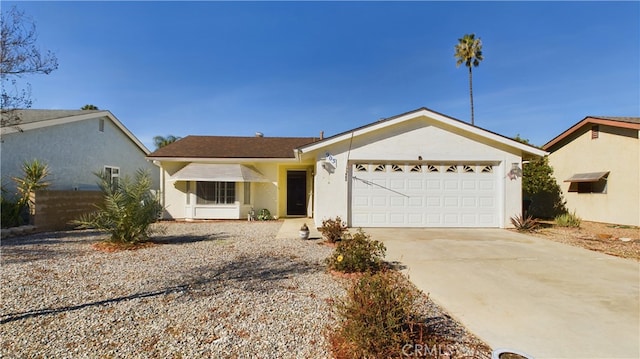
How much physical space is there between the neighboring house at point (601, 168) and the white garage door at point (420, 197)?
6.01m

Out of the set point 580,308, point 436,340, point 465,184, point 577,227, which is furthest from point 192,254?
point 577,227

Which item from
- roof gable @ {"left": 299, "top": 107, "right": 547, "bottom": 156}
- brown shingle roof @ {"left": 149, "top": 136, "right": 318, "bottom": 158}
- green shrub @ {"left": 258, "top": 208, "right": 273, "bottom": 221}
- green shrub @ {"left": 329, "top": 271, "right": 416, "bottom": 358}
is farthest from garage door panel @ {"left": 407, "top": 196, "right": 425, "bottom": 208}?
green shrub @ {"left": 329, "top": 271, "right": 416, "bottom": 358}

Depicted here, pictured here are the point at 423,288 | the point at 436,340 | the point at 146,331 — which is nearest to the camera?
the point at 436,340

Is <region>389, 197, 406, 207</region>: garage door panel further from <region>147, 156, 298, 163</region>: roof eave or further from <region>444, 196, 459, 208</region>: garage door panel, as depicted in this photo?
<region>147, 156, 298, 163</region>: roof eave

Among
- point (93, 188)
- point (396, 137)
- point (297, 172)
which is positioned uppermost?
point (396, 137)

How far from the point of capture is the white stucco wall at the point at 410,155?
11.8 meters

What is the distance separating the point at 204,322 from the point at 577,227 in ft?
51.3

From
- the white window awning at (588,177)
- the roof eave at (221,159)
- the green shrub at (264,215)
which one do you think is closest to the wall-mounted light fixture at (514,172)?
the white window awning at (588,177)

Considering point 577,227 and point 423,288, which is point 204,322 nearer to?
point 423,288

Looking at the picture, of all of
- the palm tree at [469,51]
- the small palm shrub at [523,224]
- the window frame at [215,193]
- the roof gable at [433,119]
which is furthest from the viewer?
the palm tree at [469,51]

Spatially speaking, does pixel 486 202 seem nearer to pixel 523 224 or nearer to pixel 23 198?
pixel 523 224

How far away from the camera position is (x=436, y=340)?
320 centimetres

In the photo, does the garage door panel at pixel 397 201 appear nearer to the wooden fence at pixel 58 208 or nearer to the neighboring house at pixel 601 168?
the neighboring house at pixel 601 168

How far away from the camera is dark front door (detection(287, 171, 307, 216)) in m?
16.0
